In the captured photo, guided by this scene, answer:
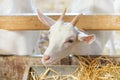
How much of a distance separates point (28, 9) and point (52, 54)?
69cm

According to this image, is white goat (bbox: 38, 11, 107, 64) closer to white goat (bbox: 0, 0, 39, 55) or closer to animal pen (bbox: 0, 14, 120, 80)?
animal pen (bbox: 0, 14, 120, 80)

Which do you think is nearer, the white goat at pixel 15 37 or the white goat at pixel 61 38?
the white goat at pixel 61 38

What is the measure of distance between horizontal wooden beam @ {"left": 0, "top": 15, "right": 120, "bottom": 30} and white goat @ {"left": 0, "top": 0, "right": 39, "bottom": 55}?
0.17m

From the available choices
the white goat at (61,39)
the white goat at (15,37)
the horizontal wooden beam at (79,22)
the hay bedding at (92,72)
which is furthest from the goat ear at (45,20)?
the white goat at (15,37)

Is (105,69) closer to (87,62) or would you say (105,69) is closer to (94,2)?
(87,62)

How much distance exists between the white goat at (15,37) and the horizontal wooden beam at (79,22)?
0.17 meters

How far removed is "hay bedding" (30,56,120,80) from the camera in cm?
147

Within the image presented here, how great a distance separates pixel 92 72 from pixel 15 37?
0.57 meters

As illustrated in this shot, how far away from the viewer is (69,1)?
364 centimetres

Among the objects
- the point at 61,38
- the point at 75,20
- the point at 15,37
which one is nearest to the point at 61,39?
the point at 61,38

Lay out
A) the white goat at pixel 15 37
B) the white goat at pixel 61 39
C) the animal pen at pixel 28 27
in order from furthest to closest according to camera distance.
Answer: the white goat at pixel 15 37
the animal pen at pixel 28 27
the white goat at pixel 61 39

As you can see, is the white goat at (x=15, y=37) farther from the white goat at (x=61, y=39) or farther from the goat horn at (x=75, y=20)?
the goat horn at (x=75, y=20)

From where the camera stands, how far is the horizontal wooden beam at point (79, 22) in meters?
1.55

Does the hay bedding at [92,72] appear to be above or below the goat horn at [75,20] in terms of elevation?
below
